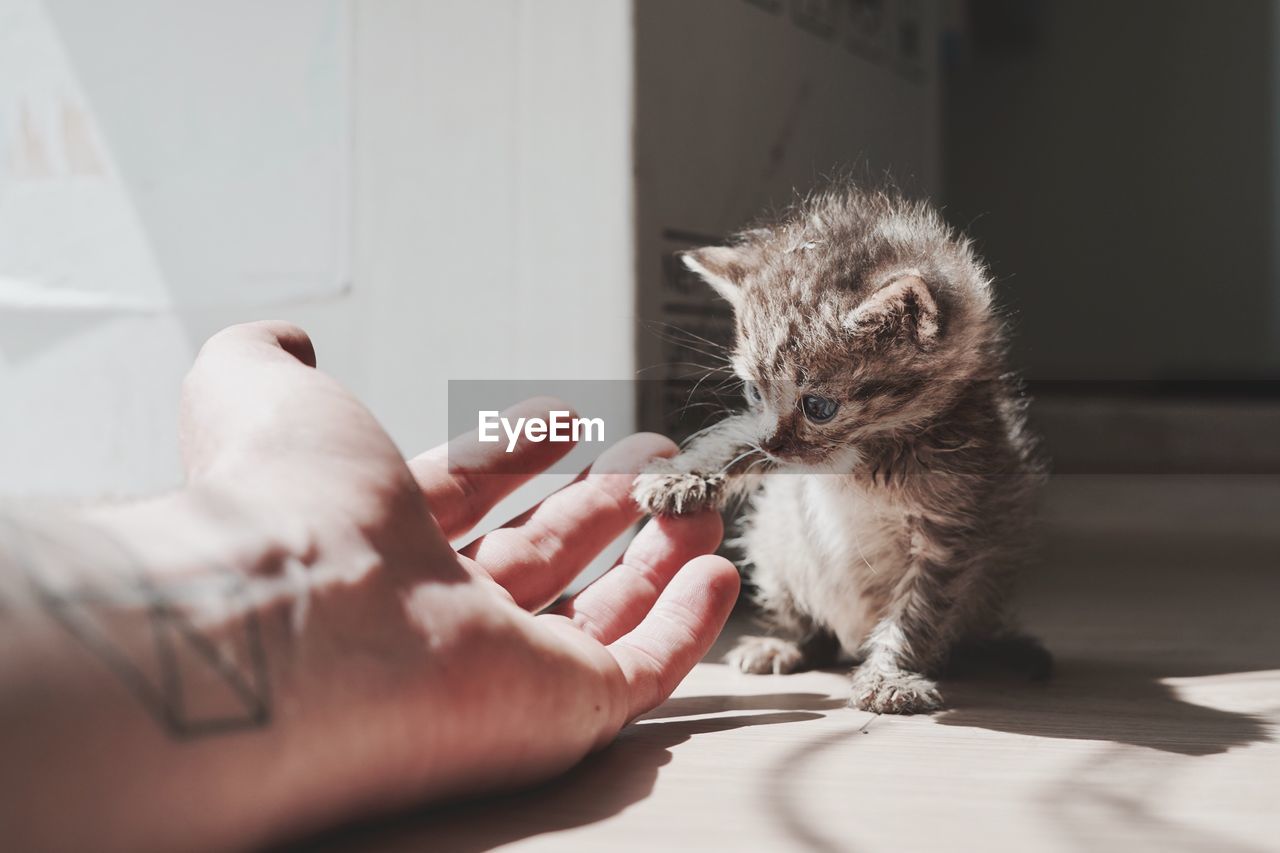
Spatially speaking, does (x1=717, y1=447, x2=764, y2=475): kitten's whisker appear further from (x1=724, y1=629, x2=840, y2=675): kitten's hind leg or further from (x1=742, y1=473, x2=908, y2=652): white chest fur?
(x1=724, y1=629, x2=840, y2=675): kitten's hind leg

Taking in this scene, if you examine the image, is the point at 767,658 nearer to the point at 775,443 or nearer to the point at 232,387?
the point at 775,443

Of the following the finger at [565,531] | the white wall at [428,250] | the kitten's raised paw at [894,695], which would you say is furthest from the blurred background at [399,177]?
the kitten's raised paw at [894,695]

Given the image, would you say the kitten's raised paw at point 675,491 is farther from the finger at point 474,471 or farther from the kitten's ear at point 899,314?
the kitten's ear at point 899,314

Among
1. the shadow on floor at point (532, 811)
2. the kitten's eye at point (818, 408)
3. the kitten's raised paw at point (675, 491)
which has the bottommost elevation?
the shadow on floor at point (532, 811)

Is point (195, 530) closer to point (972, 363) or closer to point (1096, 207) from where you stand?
point (972, 363)

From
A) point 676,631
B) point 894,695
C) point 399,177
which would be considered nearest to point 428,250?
point 399,177

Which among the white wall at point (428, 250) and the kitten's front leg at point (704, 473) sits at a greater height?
the white wall at point (428, 250)

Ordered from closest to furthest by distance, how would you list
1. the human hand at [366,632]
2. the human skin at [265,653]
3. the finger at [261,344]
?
the human skin at [265,653] < the human hand at [366,632] < the finger at [261,344]

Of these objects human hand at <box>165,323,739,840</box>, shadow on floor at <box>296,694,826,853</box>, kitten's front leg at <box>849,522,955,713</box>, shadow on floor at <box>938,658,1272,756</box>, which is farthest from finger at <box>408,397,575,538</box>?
shadow on floor at <box>938,658,1272,756</box>
